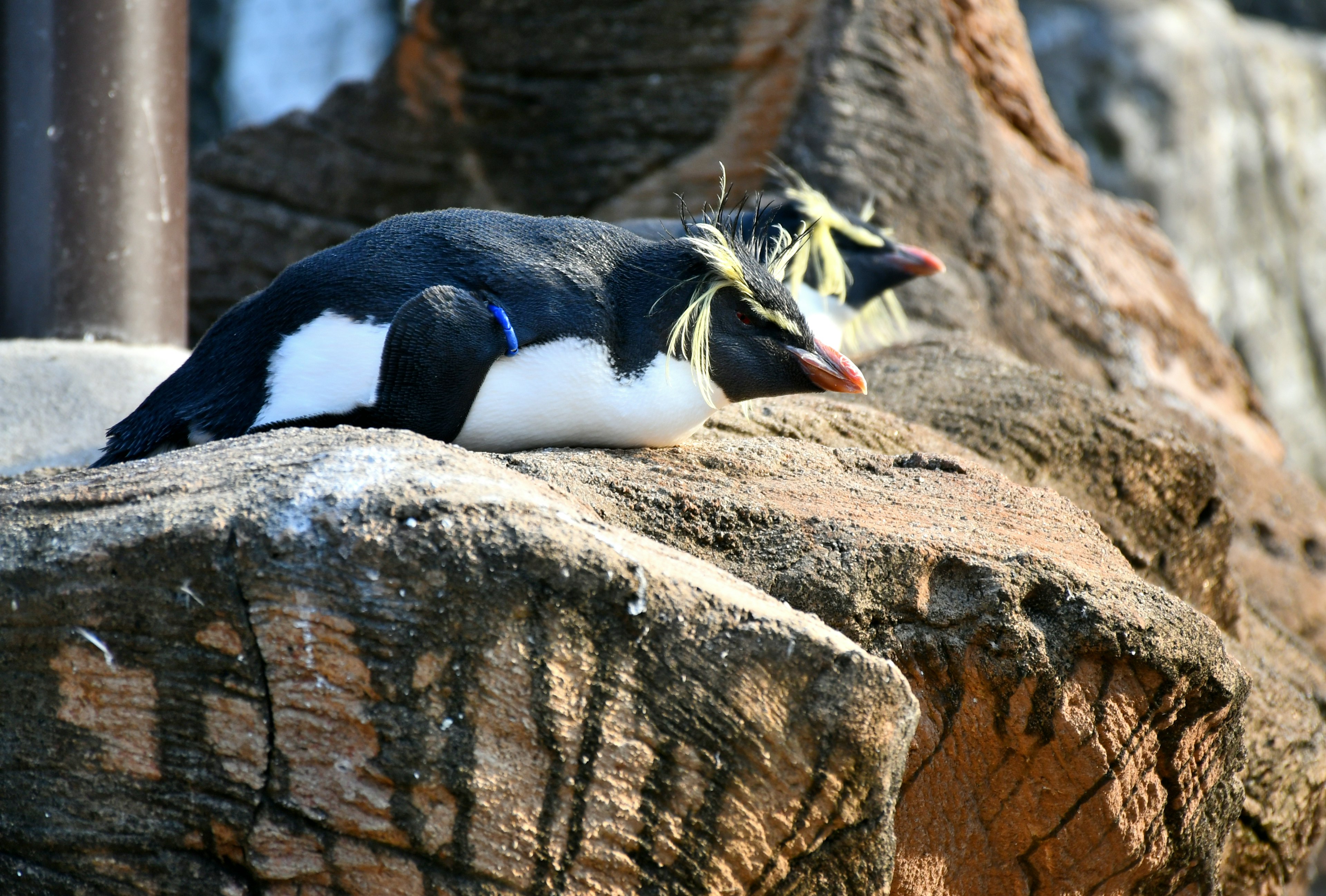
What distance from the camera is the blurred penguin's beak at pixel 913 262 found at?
5117 mm

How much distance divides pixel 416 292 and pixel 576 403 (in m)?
0.39

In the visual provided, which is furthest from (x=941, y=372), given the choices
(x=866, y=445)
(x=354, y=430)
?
(x=354, y=430)

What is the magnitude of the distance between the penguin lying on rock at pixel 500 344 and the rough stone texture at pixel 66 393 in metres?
1.01

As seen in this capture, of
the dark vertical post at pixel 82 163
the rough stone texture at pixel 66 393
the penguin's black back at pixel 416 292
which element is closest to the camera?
Result: the penguin's black back at pixel 416 292

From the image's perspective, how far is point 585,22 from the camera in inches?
234

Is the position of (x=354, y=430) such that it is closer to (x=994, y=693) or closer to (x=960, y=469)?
(x=994, y=693)

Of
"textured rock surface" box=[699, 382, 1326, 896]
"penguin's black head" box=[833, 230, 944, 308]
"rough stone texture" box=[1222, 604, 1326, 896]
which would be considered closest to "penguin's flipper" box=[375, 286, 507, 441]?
"textured rock surface" box=[699, 382, 1326, 896]

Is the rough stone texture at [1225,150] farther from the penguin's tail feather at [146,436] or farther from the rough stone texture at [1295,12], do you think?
the penguin's tail feather at [146,436]

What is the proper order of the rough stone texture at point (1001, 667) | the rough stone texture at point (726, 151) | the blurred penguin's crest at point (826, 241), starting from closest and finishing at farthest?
1. the rough stone texture at point (1001, 667)
2. the blurred penguin's crest at point (826, 241)
3. the rough stone texture at point (726, 151)

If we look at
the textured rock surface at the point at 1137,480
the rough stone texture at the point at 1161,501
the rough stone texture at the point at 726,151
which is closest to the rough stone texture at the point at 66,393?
Answer: the textured rock surface at the point at 1137,480

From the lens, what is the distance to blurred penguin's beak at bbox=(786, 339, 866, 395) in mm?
2820

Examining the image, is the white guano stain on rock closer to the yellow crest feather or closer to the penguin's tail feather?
the penguin's tail feather

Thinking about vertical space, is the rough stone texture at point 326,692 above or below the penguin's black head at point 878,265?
above

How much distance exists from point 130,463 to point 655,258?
3.86 ft
